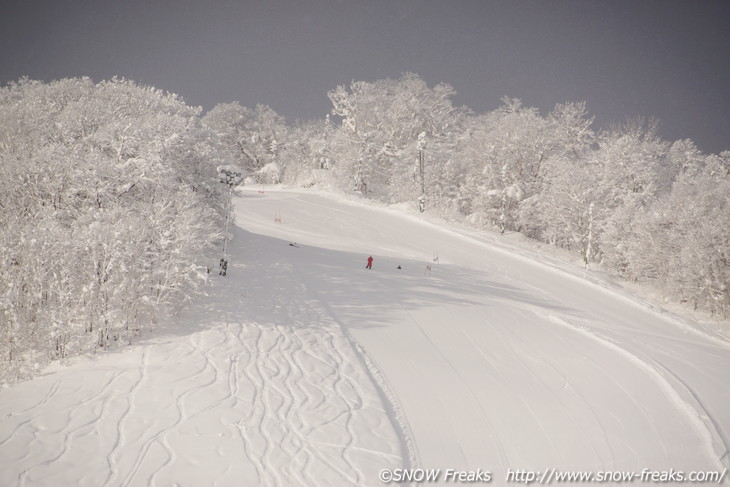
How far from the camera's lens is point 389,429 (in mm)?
7191

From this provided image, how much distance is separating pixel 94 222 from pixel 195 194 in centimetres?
425

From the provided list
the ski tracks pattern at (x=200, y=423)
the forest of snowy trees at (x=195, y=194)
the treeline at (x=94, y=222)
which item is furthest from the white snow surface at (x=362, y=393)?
the forest of snowy trees at (x=195, y=194)

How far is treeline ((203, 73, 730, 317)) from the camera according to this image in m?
21.1

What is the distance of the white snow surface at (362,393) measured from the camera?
573cm

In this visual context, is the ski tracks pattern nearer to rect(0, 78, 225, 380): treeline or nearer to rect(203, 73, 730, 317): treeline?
rect(0, 78, 225, 380): treeline

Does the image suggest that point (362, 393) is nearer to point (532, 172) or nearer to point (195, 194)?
point (195, 194)

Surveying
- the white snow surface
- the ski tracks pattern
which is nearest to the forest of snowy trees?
the white snow surface

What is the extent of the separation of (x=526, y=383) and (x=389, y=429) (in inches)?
194

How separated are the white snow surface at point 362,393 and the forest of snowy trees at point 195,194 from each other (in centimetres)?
174

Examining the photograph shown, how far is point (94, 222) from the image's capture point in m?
9.48

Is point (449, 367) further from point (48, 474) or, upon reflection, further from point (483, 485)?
point (48, 474)

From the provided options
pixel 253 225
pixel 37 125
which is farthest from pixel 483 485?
pixel 253 225

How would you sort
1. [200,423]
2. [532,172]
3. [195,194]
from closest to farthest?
1. [200,423]
2. [195,194]
3. [532,172]

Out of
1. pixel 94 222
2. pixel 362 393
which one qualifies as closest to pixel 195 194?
pixel 94 222
